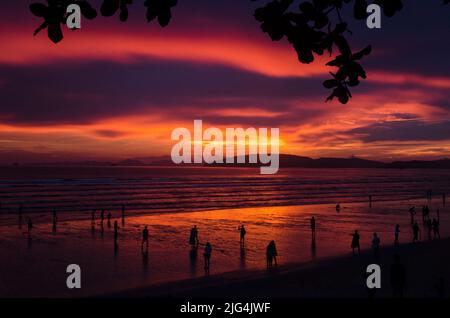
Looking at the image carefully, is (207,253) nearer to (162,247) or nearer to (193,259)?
(193,259)

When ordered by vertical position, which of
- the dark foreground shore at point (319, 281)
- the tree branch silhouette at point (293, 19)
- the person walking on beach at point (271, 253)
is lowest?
the dark foreground shore at point (319, 281)

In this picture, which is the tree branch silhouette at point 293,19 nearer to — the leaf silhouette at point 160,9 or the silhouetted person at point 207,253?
the leaf silhouette at point 160,9

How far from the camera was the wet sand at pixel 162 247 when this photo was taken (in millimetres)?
19281

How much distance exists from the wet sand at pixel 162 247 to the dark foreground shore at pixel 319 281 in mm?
740

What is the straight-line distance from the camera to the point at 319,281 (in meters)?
18.4

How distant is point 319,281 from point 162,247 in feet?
36.5

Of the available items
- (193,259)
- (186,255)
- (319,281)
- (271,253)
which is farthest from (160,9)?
(186,255)

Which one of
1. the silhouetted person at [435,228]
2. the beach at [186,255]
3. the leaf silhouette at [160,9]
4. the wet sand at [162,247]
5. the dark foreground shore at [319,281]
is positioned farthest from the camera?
the silhouetted person at [435,228]

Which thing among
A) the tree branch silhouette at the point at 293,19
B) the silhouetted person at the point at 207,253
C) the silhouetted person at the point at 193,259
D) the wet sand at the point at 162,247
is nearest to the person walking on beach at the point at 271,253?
the wet sand at the point at 162,247

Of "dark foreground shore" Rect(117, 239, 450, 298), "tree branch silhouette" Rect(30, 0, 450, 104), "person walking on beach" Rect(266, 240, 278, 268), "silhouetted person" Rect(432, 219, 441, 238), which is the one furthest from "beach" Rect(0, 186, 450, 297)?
"tree branch silhouette" Rect(30, 0, 450, 104)
